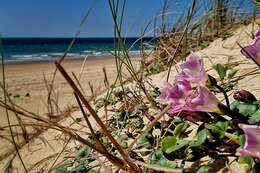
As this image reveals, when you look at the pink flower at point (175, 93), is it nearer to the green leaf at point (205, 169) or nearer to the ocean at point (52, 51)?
the green leaf at point (205, 169)

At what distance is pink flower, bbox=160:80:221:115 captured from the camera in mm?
833

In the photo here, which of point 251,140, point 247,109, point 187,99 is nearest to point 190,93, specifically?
point 187,99

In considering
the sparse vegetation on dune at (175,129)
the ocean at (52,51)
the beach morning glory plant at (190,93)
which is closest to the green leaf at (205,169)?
the sparse vegetation on dune at (175,129)

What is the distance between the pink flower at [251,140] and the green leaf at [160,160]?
1.16 feet

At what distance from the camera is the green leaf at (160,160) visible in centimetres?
93

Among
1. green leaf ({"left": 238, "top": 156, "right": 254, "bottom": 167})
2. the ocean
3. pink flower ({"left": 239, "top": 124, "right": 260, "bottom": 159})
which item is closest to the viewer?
pink flower ({"left": 239, "top": 124, "right": 260, "bottom": 159})

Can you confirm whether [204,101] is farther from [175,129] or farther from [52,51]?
[52,51]

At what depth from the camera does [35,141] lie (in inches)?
71.3

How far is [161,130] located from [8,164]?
690 millimetres

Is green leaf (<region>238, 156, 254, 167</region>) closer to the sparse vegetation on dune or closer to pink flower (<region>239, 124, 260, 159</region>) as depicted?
the sparse vegetation on dune

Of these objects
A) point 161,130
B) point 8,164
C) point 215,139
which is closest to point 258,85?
point 161,130

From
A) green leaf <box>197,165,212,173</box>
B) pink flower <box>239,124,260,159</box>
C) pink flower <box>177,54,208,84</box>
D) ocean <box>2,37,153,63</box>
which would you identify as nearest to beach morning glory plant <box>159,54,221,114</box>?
pink flower <box>177,54,208,84</box>

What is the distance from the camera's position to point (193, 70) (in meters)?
0.88

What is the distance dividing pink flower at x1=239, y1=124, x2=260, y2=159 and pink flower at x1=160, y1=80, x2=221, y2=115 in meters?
0.25
